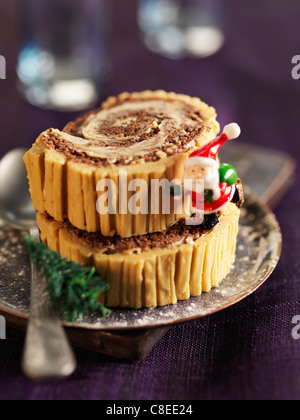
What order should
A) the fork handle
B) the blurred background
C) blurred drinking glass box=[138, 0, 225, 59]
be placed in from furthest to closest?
1. blurred drinking glass box=[138, 0, 225, 59]
2. the blurred background
3. the fork handle

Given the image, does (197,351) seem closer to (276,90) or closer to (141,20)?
(276,90)

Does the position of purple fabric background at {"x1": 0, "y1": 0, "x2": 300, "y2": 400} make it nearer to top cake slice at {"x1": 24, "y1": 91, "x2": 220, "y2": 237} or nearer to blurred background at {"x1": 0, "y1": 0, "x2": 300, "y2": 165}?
blurred background at {"x1": 0, "y1": 0, "x2": 300, "y2": 165}

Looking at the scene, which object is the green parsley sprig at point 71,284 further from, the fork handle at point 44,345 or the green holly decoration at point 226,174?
the green holly decoration at point 226,174

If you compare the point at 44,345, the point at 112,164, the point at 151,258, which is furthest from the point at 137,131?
the point at 44,345

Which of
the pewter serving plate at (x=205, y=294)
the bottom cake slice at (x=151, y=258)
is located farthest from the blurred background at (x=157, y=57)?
the bottom cake slice at (x=151, y=258)

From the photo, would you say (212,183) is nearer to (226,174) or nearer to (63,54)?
(226,174)

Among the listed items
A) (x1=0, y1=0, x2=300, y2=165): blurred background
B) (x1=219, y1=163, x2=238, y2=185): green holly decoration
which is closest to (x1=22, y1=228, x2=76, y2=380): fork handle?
(x1=219, y1=163, x2=238, y2=185): green holly decoration
